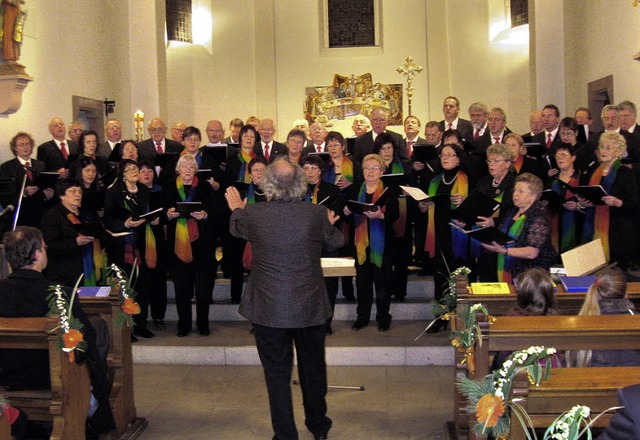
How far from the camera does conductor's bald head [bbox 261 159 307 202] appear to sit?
14.1ft

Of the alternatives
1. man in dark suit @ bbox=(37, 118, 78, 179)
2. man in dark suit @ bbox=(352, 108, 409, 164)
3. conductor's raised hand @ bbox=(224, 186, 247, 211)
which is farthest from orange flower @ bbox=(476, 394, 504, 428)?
man in dark suit @ bbox=(37, 118, 78, 179)

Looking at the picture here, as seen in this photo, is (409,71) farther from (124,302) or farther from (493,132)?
(124,302)

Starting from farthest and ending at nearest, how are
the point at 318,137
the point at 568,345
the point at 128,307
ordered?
1. the point at 318,137
2. the point at 128,307
3. the point at 568,345

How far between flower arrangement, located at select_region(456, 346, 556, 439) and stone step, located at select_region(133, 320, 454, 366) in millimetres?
3553

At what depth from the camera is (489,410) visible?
2.57m

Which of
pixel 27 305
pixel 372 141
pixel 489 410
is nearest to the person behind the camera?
pixel 489 410

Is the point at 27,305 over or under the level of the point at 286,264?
under

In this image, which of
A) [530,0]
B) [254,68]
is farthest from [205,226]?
[254,68]

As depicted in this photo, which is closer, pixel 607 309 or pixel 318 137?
pixel 607 309

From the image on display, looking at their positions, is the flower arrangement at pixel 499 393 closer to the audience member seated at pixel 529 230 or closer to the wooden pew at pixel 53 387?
the wooden pew at pixel 53 387

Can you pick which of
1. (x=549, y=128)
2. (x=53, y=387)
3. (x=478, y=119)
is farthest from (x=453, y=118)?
(x=53, y=387)

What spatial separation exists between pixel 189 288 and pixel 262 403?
1751mm

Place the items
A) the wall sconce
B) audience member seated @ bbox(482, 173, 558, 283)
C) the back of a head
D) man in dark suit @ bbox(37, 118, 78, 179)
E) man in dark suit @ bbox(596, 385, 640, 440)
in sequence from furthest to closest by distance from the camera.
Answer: the wall sconce < man in dark suit @ bbox(37, 118, 78, 179) < audience member seated @ bbox(482, 173, 558, 283) < the back of a head < man in dark suit @ bbox(596, 385, 640, 440)

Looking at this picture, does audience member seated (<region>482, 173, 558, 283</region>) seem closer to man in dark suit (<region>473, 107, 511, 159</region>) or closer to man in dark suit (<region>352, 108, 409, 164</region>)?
man in dark suit (<region>473, 107, 511, 159</region>)
